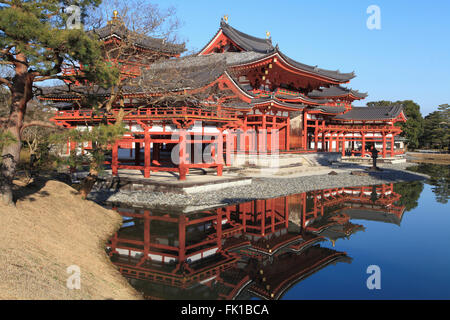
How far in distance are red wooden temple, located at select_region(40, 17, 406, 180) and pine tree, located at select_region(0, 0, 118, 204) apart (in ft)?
5.50

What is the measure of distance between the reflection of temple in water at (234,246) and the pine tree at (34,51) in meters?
4.60

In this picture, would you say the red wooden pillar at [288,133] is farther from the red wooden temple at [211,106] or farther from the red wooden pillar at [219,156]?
the red wooden pillar at [219,156]

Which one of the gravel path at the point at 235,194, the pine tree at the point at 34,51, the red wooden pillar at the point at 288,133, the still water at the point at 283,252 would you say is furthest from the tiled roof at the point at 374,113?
the pine tree at the point at 34,51

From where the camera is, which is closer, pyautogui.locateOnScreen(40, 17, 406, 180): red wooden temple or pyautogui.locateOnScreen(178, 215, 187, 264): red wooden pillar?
pyautogui.locateOnScreen(178, 215, 187, 264): red wooden pillar

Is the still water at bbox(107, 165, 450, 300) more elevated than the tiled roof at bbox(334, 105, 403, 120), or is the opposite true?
Result: the tiled roof at bbox(334, 105, 403, 120)

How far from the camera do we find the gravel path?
665 inches

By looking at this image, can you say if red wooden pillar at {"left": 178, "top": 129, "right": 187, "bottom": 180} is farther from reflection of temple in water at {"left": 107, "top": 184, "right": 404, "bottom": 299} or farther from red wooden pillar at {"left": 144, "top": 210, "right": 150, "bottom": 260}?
red wooden pillar at {"left": 144, "top": 210, "right": 150, "bottom": 260}

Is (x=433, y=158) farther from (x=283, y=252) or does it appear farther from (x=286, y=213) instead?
(x=283, y=252)

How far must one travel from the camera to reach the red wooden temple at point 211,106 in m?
19.0

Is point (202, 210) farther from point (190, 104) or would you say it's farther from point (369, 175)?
point (369, 175)

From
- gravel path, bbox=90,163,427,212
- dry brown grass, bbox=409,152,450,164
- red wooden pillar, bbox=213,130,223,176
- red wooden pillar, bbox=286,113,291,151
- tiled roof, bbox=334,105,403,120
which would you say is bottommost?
gravel path, bbox=90,163,427,212

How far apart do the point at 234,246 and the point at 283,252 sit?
1.60 m

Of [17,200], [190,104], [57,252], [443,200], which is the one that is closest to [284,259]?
[57,252]

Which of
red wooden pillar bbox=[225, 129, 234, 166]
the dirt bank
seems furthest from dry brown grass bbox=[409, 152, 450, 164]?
red wooden pillar bbox=[225, 129, 234, 166]
